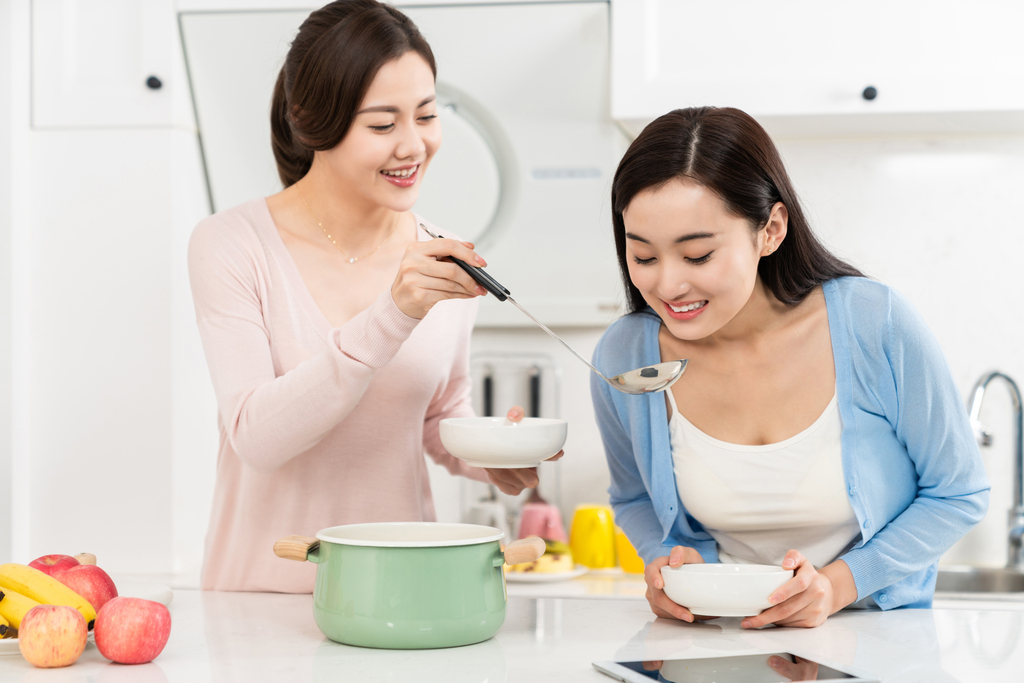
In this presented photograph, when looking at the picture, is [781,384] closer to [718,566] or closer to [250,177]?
[718,566]

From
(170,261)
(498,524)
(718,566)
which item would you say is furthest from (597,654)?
(170,261)

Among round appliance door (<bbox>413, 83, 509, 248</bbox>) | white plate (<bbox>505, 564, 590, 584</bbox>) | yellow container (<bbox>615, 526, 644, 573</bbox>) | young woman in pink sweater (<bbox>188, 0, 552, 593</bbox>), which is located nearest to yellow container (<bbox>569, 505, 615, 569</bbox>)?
yellow container (<bbox>615, 526, 644, 573</bbox>)

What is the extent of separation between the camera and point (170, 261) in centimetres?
213

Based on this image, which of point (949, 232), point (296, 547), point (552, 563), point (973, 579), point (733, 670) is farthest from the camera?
point (949, 232)

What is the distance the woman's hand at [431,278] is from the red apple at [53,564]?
0.44 m

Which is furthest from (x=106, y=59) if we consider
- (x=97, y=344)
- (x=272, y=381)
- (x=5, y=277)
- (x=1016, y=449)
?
(x=1016, y=449)

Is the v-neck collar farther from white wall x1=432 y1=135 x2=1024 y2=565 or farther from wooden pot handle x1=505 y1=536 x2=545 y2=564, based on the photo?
white wall x1=432 y1=135 x2=1024 y2=565

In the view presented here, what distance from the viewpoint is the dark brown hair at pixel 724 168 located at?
117cm

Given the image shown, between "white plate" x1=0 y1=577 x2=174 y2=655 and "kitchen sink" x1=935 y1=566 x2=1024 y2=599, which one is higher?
"white plate" x1=0 y1=577 x2=174 y2=655

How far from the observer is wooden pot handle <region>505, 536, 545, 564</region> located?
92cm

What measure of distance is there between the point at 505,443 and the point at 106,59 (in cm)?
161

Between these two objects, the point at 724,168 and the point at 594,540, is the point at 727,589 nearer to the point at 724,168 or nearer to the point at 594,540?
the point at 724,168

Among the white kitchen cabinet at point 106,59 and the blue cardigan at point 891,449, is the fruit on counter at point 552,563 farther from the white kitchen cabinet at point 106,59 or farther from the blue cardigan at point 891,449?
the white kitchen cabinet at point 106,59

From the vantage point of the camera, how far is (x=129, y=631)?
87 centimetres
